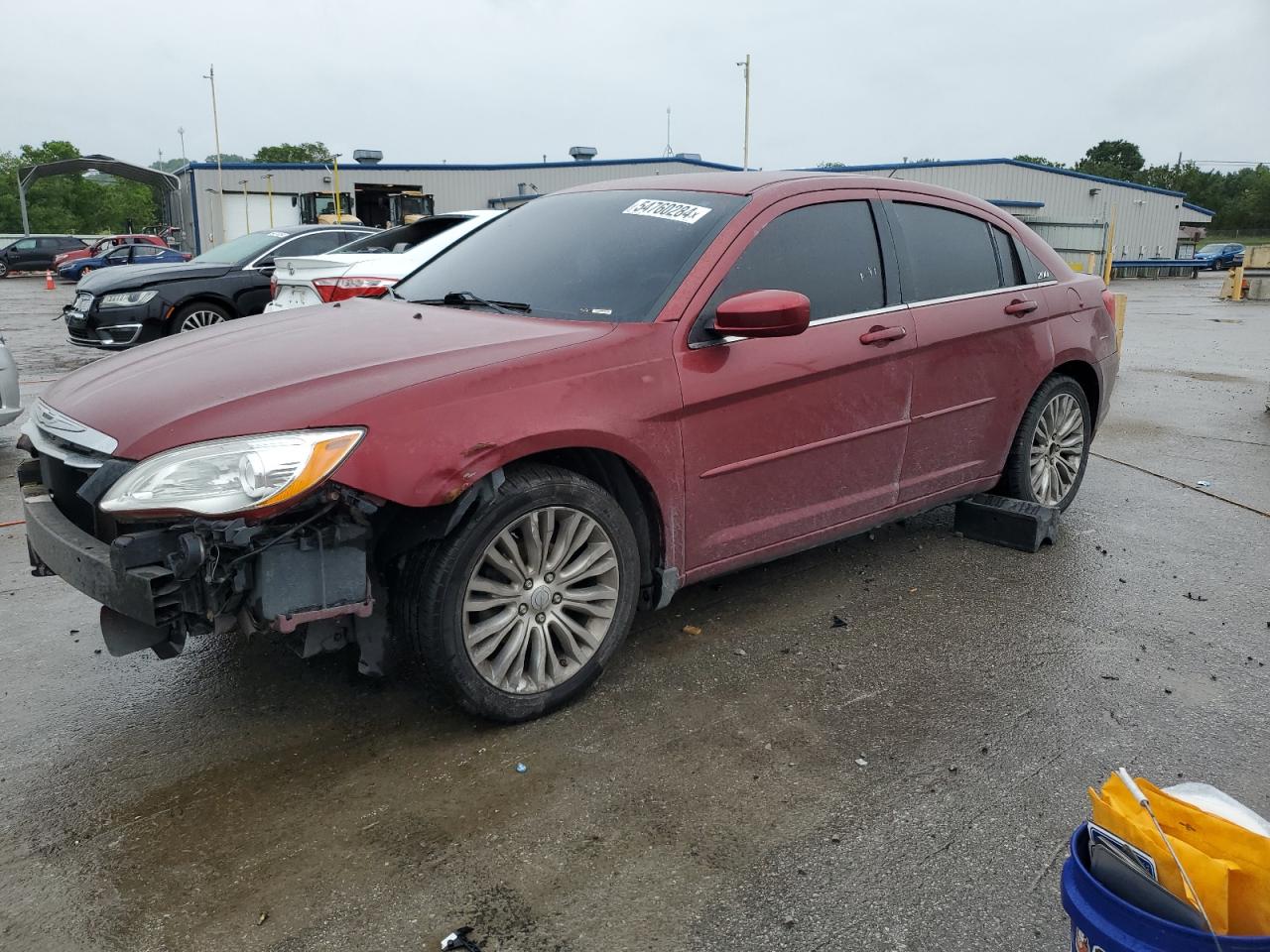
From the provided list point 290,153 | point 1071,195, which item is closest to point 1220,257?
point 1071,195

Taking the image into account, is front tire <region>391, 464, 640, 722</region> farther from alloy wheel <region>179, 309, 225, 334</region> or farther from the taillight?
alloy wheel <region>179, 309, 225, 334</region>

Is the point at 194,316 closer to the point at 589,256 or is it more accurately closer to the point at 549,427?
the point at 589,256

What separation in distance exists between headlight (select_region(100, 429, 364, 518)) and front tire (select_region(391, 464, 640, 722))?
0.47 metres

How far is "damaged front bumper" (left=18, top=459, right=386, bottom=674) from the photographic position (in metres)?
2.58

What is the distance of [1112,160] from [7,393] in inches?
4459

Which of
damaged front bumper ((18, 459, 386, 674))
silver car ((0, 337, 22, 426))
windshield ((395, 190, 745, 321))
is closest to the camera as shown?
damaged front bumper ((18, 459, 386, 674))

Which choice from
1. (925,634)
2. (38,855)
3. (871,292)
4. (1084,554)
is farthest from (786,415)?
(38,855)

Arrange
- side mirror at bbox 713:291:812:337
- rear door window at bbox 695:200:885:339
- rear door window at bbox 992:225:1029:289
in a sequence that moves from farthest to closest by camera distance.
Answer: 1. rear door window at bbox 992:225:1029:289
2. rear door window at bbox 695:200:885:339
3. side mirror at bbox 713:291:812:337

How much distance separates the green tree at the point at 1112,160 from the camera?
99688mm

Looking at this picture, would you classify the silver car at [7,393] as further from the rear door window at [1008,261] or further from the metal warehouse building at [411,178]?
the metal warehouse building at [411,178]

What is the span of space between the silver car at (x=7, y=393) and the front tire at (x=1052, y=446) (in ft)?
20.7

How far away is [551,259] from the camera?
3.92 metres

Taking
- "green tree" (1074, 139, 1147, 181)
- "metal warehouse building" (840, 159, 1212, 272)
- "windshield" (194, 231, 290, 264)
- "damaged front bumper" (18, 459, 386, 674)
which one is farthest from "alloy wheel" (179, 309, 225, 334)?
"green tree" (1074, 139, 1147, 181)

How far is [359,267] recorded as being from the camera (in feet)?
26.3
